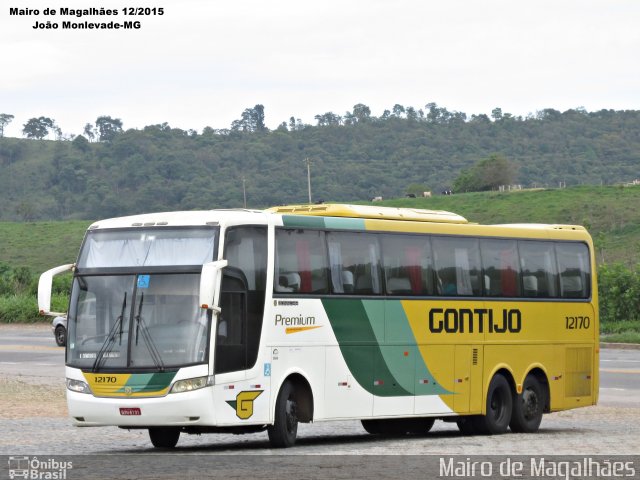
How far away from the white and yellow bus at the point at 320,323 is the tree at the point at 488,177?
122043mm

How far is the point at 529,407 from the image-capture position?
71.7ft

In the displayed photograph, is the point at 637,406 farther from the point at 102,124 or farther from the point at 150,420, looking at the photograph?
the point at 102,124

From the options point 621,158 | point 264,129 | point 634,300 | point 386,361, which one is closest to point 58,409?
point 386,361

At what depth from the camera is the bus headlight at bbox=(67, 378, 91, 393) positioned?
642 inches

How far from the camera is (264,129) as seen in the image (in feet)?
630

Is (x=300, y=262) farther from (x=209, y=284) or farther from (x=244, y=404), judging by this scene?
(x=209, y=284)

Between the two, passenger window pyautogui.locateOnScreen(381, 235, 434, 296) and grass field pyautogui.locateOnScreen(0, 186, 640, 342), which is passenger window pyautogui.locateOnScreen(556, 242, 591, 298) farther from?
grass field pyautogui.locateOnScreen(0, 186, 640, 342)

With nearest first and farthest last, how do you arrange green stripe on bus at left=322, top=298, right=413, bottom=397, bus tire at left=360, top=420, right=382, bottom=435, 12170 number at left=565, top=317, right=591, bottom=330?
green stripe on bus at left=322, top=298, right=413, bottom=397, bus tire at left=360, top=420, right=382, bottom=435, 12170 number at left=565, top=317, right=591, bottom=330

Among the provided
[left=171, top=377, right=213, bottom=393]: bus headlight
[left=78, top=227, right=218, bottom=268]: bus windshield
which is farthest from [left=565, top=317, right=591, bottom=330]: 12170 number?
[left=171, top=377, right=213, bottom=393]: bus headlight

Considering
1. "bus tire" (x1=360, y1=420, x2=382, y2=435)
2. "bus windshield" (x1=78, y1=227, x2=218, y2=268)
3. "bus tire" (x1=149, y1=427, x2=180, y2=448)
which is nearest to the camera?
"bus windshield" (x1=78, y1=227, x2=218, y2=268)

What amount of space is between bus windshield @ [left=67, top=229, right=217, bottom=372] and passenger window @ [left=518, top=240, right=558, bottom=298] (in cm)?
725

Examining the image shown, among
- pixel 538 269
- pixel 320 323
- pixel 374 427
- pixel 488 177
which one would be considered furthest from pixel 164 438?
pixel 488 177

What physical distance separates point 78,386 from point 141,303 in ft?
4.31

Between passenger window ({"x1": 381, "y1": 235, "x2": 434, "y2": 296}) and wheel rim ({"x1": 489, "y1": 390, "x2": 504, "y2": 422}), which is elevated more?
passenger window ({"x1": 381, "y1": 235, "x2": 434, "y2": 296})
